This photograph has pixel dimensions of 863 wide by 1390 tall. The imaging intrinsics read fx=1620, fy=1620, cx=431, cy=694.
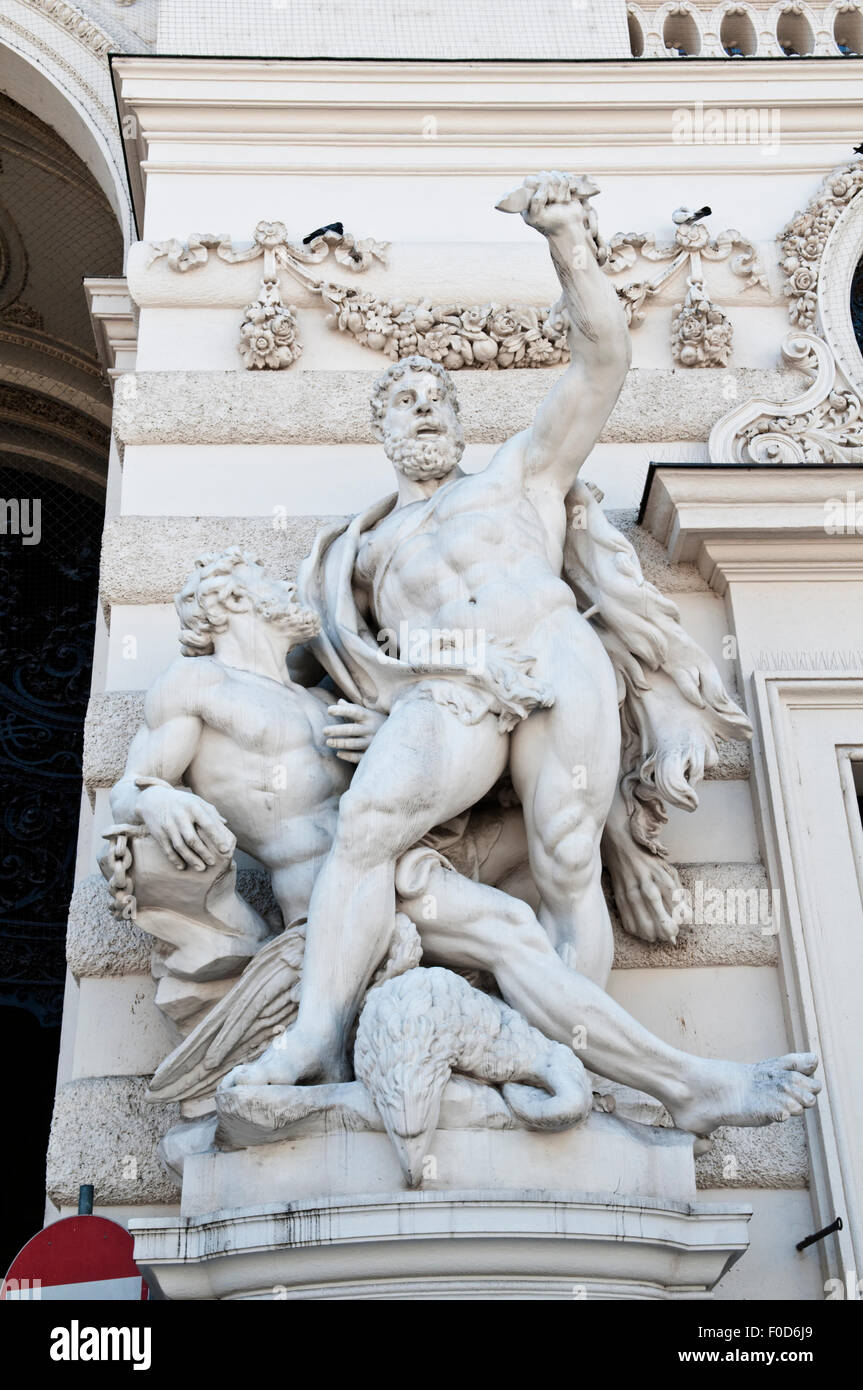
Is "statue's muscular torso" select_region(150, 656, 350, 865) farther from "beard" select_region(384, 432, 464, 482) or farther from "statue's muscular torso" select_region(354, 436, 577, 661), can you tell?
"beard" select_region(384, 432, 464, 482)

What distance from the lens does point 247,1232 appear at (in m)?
3.79

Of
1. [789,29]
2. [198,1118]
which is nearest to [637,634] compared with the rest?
[198,1118]

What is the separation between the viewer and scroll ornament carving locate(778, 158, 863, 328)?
6.38 m

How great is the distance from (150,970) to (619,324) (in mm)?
2349

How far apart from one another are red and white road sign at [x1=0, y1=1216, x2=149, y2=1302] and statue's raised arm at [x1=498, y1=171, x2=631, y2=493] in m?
2.52

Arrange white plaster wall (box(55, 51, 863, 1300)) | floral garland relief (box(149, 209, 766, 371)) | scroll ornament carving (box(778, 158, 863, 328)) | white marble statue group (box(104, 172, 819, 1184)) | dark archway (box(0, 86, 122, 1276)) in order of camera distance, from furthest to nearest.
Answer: dark archway (box(0, 86, 122, 1276)) < scroll ornament carving (box(778, 158, 863, 328)) < floral garland relief (box(149, 209, 766, 371)) < white plaster wall (box(55, 51, 863, 1300)) < white marble statue group (box(104, 172, 819, 1184))

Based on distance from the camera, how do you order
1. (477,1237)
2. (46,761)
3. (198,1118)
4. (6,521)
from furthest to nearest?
(6,521) → (46,761) → (198,1118) → (477,1237)

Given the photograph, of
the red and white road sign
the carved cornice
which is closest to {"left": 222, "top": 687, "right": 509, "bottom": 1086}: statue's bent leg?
the red and white road sign

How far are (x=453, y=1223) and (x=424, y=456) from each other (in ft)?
7.76

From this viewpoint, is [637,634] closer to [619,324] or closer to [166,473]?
[619,324]

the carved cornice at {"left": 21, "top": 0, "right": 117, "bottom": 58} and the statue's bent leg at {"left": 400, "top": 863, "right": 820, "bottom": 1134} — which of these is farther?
the carved cornice at {"left": 21, "top": 0, "right": 117, "bottom": 58}

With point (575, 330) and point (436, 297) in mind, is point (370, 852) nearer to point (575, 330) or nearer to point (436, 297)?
point (575, 330)

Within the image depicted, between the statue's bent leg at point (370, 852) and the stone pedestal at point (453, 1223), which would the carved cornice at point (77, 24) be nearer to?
the statue's bent leg at point (370, 852)

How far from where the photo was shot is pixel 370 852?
4289 mm
